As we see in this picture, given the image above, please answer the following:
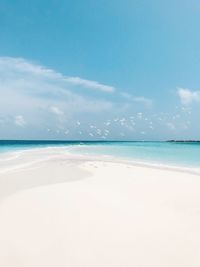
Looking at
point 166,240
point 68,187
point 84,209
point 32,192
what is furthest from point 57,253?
point 68,187

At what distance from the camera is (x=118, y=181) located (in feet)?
40.3

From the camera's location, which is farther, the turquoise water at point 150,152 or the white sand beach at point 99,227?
the turquoise water at point 150,152

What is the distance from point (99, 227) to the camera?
6082mm

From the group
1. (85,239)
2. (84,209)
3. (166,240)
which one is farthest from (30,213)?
(166,240)

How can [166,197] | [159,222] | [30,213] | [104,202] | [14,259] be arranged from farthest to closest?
[166,197], [104,202], [30,213], [159,222], [14,259]

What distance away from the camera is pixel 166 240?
17.8 ft

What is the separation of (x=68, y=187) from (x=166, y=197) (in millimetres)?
3642

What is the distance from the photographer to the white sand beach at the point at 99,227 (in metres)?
4.72

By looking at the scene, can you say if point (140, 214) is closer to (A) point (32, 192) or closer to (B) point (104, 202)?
(B) point (104, 202)

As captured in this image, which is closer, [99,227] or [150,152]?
[99,227]

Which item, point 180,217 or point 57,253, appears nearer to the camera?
point 57,253

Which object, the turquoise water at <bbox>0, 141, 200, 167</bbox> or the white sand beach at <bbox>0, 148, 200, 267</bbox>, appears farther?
the turquoise water at <bbox>0, 141, 200, 167</bbox>

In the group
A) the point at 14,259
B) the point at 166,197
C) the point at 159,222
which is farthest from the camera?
the point at 166,197

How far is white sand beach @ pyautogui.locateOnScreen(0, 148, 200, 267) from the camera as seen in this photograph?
15.5ft
